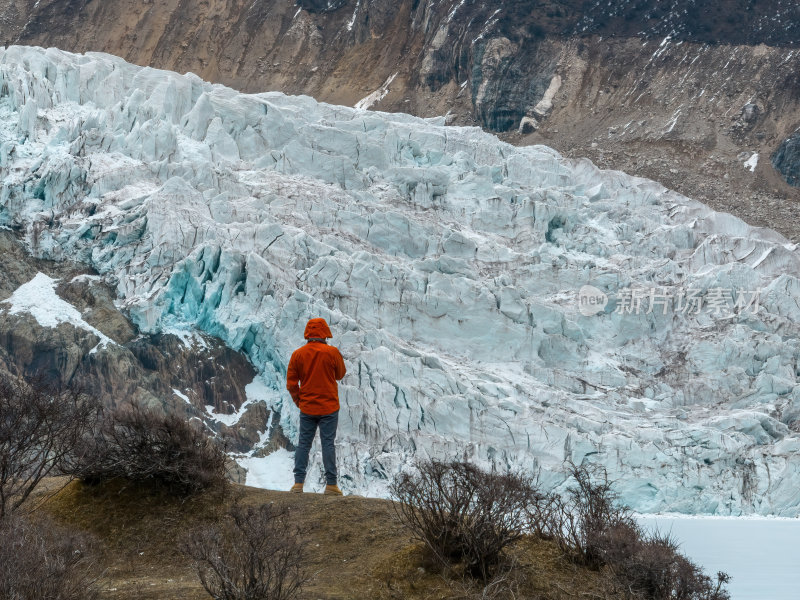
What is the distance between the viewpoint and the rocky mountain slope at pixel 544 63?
48.1 meters

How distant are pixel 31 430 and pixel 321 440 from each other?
5.81ft

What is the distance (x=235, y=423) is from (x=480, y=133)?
18889mm

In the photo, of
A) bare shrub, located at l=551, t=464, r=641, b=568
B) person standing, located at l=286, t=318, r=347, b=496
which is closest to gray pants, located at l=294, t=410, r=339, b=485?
person standing, located at l=286, t=318, r=347, b=496

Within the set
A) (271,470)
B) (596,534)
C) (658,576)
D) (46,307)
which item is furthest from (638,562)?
(46,307)

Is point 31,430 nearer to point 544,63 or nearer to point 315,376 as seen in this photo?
point 315,376

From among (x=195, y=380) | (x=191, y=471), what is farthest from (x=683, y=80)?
(x=191, y=471)

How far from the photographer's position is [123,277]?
23453 millimetres

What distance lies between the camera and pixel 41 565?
361 cm

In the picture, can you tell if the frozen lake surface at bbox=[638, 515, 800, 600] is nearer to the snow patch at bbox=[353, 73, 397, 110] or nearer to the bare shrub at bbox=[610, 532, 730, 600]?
the bare shrub at bbox=[610, 532, 730, 600]

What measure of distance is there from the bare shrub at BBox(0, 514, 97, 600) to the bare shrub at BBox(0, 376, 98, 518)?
767 mm

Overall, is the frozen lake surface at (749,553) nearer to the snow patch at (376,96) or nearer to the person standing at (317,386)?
the person standing at (317,386)

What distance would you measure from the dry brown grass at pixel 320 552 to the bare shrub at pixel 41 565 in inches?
11.0

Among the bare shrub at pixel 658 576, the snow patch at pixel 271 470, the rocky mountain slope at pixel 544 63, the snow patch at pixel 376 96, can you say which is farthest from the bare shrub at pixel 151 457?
the snow patch at pixel 376 96

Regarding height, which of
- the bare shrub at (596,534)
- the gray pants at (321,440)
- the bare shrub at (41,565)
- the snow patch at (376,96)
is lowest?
the bare shrub at (41,565)
